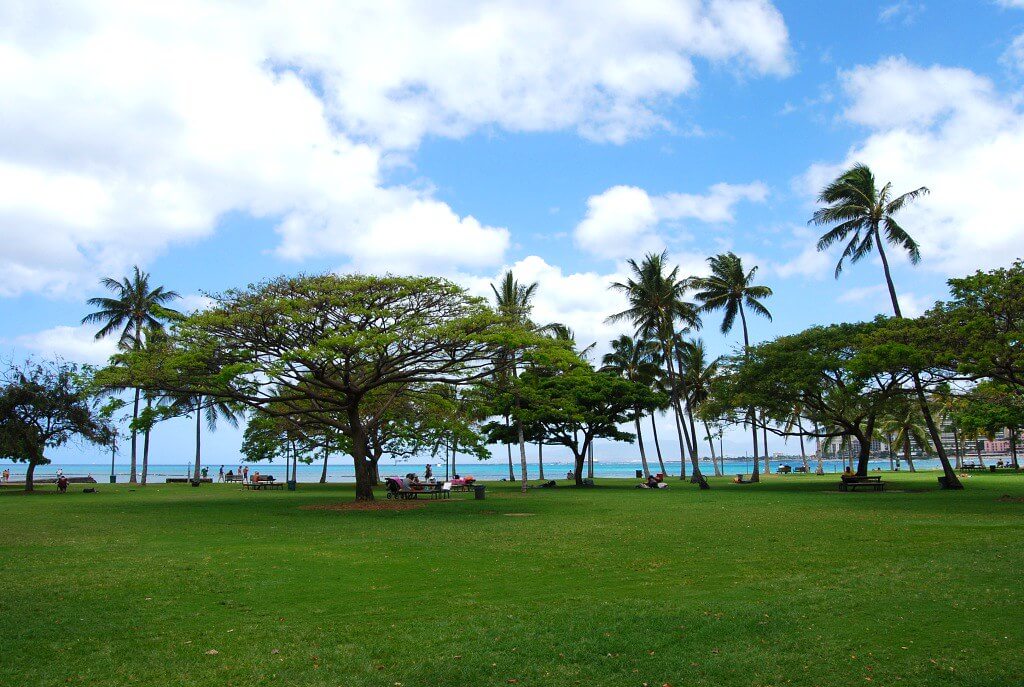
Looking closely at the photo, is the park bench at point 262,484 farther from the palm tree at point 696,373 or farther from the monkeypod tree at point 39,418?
the palm tree at point 696,373

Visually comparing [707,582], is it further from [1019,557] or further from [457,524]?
[457,524]

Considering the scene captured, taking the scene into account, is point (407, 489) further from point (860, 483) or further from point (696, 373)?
point (696, 373)

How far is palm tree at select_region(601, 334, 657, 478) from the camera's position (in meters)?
45.2

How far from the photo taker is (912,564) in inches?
389

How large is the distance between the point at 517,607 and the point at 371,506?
15607mm

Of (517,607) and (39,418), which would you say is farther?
(39,418)

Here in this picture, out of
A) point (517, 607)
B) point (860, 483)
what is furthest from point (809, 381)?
point (517, 607)

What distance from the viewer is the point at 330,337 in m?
19.1

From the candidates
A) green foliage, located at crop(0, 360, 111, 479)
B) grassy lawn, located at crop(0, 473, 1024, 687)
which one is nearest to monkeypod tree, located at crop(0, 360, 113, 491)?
green foliage, located at crop(0, 360, 111, 479)

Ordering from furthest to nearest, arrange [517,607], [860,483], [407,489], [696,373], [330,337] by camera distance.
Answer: [696,373]
[860,483]
[407,489]
[330,337]
[517,607]

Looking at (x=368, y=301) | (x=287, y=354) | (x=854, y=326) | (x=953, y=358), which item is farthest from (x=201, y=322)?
(x=854, y=326)

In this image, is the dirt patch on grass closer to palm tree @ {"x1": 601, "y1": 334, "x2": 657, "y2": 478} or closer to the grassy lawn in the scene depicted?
the grassy lawn

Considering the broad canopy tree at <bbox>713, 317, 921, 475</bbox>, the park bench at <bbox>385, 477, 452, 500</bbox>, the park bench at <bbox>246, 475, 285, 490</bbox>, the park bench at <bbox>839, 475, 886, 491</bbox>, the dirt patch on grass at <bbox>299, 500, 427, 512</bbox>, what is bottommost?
the park bench at <bbox>839, 475, 886, 491</bbox>

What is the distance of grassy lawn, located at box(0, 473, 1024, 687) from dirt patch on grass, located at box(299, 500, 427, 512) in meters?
6.75
